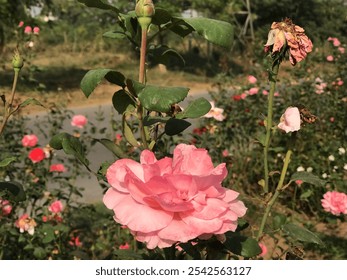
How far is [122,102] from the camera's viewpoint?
0.96m

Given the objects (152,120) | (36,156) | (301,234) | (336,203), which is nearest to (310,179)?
(301,234)

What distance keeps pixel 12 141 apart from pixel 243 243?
291 centimetres

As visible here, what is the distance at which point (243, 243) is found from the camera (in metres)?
1.00

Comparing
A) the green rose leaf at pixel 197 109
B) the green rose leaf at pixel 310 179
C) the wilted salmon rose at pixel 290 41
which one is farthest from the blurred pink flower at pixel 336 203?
the green rose leaf at pixel 197 109

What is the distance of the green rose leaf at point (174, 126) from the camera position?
3.43 ft

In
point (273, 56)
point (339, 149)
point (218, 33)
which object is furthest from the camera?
point (339, 149)

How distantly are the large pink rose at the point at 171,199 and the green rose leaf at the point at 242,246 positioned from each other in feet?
0.49

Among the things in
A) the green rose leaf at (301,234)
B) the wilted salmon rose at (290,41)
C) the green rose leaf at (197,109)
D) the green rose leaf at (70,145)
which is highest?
the wilted salmon rose at (290,41)

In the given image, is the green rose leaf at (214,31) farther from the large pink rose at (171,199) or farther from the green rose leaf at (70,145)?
the green rose leaf at (70,145)

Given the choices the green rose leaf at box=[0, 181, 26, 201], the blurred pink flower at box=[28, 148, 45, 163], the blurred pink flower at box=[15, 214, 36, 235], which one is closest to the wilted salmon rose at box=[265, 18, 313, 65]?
the green rose leaf at box=[0, 181, 26, 201]

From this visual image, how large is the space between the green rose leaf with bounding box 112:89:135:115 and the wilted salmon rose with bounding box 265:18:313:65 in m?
0.30

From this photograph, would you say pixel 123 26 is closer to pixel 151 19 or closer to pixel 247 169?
pixel 151 19

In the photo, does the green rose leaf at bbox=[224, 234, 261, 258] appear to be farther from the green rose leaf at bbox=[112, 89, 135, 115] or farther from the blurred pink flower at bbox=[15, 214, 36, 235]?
the blurred pink flower at bbox=[15, 214, 36, 235]
